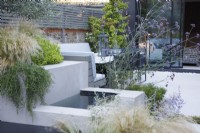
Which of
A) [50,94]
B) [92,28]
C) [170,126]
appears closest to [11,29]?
[50,94]

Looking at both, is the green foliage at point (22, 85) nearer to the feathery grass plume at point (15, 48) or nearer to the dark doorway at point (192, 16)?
the feathery grass plume at point (15, 48)

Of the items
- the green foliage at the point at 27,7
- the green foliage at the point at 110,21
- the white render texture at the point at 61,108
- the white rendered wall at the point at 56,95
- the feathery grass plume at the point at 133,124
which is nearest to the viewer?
the feathery grass plume at the point at 133,124

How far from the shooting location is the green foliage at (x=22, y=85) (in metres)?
2.95

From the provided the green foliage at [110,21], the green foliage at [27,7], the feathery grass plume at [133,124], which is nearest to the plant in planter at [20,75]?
the feathery grass plume at [133,124]

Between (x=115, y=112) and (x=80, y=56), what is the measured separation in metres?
2.45

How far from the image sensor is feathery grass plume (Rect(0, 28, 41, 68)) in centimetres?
317

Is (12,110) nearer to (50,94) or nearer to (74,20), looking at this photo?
(50,94)

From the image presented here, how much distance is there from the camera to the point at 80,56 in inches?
191

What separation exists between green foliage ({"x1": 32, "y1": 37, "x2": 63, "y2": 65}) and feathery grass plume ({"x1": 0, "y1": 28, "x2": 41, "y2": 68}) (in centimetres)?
21

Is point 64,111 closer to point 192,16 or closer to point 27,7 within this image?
point 27,7

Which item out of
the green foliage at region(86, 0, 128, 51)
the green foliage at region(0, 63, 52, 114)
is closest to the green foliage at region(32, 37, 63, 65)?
the green foliage at region(0, 63, 52, 114)

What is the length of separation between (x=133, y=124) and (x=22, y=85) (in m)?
1.22

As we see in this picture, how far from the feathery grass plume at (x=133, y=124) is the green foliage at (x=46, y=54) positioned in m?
1.40

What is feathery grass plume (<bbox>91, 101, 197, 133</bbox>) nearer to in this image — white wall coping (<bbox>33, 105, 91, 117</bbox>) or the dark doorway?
white wall coping (<bbox>33, 105, 91, 117</bbox>)
